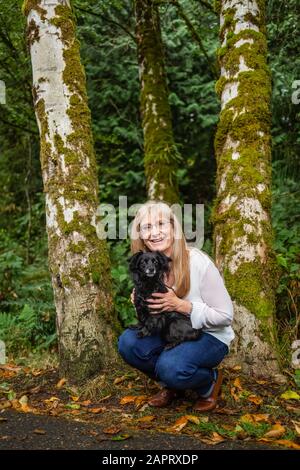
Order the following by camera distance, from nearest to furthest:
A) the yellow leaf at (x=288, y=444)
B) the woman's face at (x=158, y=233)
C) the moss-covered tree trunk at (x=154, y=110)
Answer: the yellow leaf at (x=288, y=444) < the woman's face at (x=158, y=233) < the moss-covered tree trunk at (x=154, y=110)

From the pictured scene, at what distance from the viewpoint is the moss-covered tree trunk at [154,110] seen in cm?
837

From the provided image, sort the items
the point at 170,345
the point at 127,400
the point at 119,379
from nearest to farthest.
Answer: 1. the point at 170,345
2. the point at 127,400
3. the point at 119,379

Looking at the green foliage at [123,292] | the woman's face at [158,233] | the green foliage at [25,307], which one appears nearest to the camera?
the woman's face at [158,233]

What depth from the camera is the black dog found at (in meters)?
3.70

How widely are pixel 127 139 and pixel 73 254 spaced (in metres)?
7.23

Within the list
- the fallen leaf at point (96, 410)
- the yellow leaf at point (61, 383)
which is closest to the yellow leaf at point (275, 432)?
the fallen leaf at point (96, 410)

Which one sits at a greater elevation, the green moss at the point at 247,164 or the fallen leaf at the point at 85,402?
the green moss at the point at 247,164

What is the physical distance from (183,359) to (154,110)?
5935mm

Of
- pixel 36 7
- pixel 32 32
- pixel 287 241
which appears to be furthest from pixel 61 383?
pixel 287 241

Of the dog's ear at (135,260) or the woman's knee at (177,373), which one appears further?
the dog's ear at (135,260)

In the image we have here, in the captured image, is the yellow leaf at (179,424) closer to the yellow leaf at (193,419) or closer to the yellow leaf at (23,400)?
the yellow leaf at (193,419)

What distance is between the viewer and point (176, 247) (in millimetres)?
3820

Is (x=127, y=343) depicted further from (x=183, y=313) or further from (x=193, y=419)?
(x=193, y=419)
